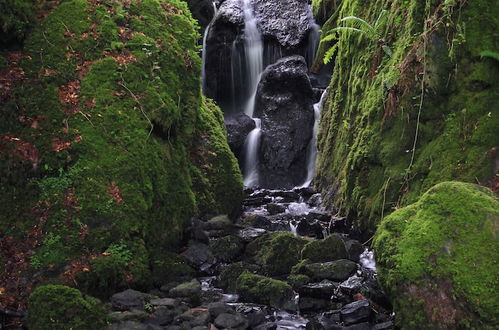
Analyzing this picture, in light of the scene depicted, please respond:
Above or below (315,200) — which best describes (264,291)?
above

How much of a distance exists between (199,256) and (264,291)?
1.55 metres

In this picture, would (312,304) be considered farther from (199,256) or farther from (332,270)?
(199,256)

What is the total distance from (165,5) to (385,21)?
4.34 meters

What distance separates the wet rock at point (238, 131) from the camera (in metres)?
17.5

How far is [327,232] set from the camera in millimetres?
9070

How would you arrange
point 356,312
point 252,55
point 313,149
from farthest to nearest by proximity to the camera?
point 252,55 < point 313,149 < point 356,312

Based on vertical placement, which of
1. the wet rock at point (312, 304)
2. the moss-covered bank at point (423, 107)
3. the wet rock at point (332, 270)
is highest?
the moss-covered bank at point (423, 107)

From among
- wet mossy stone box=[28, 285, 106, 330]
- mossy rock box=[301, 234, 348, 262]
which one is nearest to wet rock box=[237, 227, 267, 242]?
mossy rock box=[301, 234, 348, 262]

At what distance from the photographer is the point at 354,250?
285 inches

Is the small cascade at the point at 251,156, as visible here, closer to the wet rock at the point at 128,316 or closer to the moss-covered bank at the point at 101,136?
the moss-covered bank at the point at 101,136

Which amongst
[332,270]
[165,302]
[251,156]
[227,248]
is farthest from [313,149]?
[165,302]

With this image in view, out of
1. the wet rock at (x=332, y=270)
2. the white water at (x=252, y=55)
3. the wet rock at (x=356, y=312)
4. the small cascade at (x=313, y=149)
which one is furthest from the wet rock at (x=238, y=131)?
the wet rock at (x=356, y=312)

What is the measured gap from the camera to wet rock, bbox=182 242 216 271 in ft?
23.4

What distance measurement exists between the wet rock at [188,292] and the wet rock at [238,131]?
38.1ft
